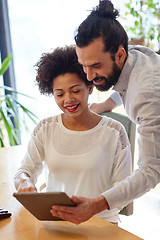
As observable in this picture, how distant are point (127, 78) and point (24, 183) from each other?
0.64 metres

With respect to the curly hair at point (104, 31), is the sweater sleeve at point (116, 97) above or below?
below

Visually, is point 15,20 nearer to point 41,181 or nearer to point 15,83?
point 15,83

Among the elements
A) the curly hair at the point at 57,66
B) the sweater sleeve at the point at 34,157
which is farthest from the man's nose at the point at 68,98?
the sweater sleeve at the point at 34,157

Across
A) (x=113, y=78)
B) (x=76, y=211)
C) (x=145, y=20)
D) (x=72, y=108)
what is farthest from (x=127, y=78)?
(x=145, y=20)

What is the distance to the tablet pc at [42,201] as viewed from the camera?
115 cm

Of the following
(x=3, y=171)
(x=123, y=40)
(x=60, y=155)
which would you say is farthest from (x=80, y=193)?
(x=123, y=40)

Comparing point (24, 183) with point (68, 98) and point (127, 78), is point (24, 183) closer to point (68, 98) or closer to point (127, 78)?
point (68, 98)

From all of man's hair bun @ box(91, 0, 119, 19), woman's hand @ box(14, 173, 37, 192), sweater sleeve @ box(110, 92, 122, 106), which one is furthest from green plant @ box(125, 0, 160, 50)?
woman's hand @ box(14, 173, 37, 192)

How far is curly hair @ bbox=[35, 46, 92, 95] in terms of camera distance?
5.54ft

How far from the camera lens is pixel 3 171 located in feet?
6.40

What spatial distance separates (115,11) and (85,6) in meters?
2.32

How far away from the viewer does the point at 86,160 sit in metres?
1.66

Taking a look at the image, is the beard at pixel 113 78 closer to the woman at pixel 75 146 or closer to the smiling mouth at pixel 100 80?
the smiling mouth at pixel 100 80

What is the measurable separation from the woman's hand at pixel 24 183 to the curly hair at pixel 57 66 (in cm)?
45
